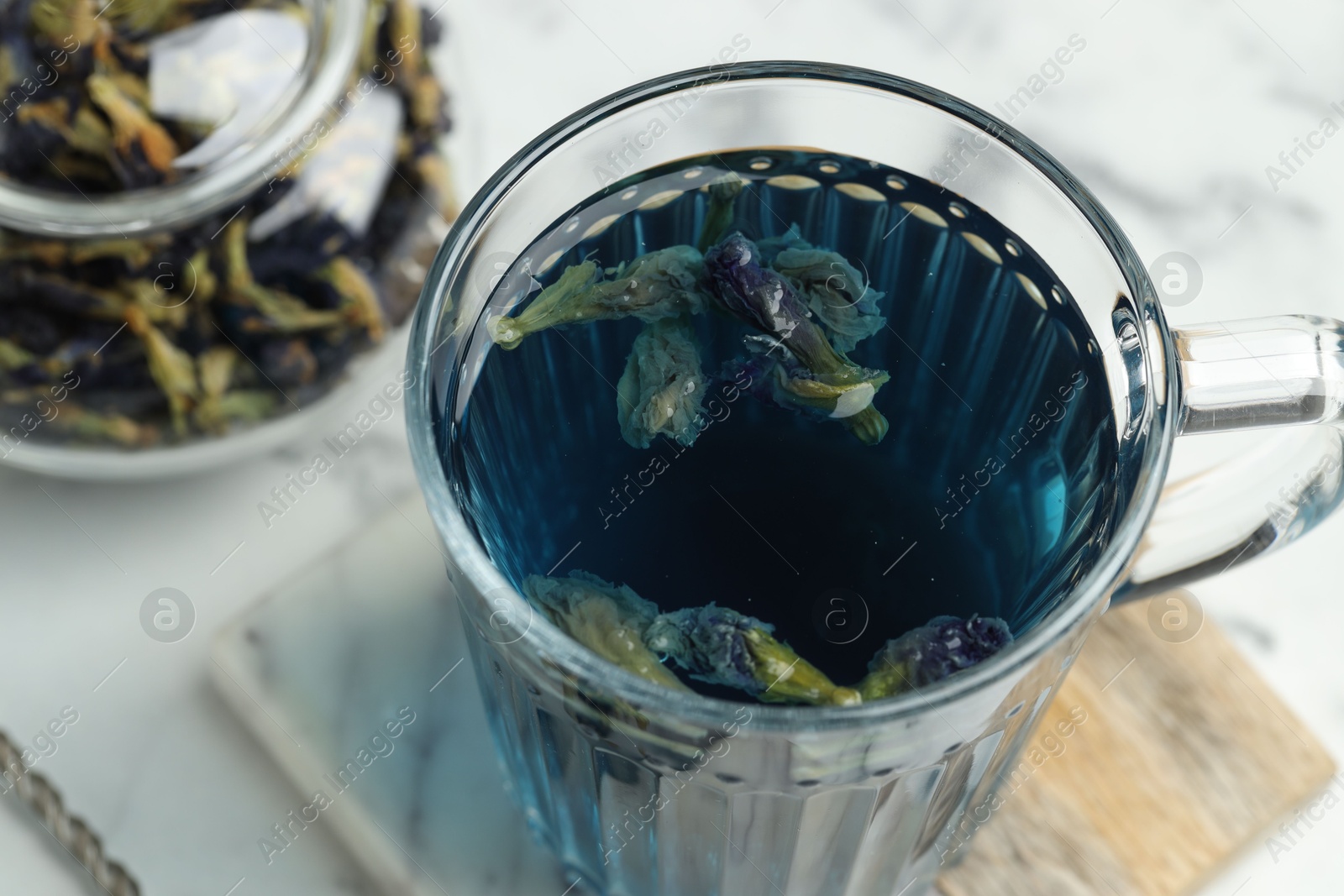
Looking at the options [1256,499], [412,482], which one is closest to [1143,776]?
[1256,499]

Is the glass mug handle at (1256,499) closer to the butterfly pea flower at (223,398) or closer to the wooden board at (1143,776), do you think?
the wooden board at (1143,776)

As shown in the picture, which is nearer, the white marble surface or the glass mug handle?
the glass mug handle

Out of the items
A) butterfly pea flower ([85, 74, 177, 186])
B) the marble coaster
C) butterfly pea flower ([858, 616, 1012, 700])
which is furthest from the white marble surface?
butterfly pea flower ([858, 616, 1012, 700])

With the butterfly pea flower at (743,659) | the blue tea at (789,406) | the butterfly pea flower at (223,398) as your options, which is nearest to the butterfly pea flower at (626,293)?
the blue tea at (789,406)

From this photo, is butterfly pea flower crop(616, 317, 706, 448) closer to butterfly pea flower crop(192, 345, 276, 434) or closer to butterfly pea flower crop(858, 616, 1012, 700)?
butterfly pea flower crop(858, 616, 1012, 700)

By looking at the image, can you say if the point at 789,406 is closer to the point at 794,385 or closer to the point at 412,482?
the point at 794,385

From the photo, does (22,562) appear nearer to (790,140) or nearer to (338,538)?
(338,538)

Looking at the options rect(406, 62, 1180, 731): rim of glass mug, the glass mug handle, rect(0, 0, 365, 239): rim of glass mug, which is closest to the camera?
rect(406, 62, 1180, 731): rim of glass mug
